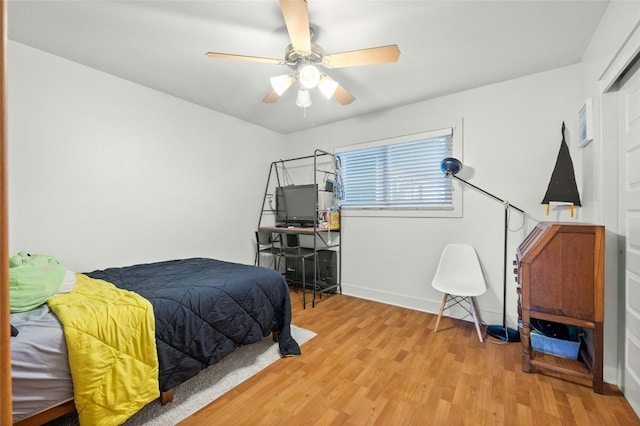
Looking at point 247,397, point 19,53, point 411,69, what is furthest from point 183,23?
point 247,397

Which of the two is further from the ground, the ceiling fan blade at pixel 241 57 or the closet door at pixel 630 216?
the ceiling fan blade at pixel 241 57

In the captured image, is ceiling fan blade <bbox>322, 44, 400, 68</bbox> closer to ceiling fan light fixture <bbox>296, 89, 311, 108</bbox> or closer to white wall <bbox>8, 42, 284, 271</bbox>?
ceiling fan light fixture <bbox>296, 89, 311, 108</bbox>

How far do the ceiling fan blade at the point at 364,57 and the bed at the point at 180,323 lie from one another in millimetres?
1675

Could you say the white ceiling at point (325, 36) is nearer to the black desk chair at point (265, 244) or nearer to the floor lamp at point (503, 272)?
the floor lamp at point (503, 272)

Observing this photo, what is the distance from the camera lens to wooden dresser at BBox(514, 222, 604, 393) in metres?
1.67

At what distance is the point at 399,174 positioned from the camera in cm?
323

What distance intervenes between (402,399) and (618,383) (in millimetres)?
1414

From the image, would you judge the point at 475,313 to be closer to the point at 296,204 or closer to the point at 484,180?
the point at 484,180

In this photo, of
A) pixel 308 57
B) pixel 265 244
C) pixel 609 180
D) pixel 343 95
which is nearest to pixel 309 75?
pixel 308 57

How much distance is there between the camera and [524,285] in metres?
1.90

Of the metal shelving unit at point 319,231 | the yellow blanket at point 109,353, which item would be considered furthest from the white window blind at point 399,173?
the yellow blanket at point 109,353

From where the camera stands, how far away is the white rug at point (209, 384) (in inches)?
57.4

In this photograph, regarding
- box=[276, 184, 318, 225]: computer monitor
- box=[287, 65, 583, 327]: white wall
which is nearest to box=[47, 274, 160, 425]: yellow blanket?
box=[276, 184, 318, 225]: computer monitor

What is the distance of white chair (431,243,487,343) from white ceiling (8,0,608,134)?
5.49 feet
